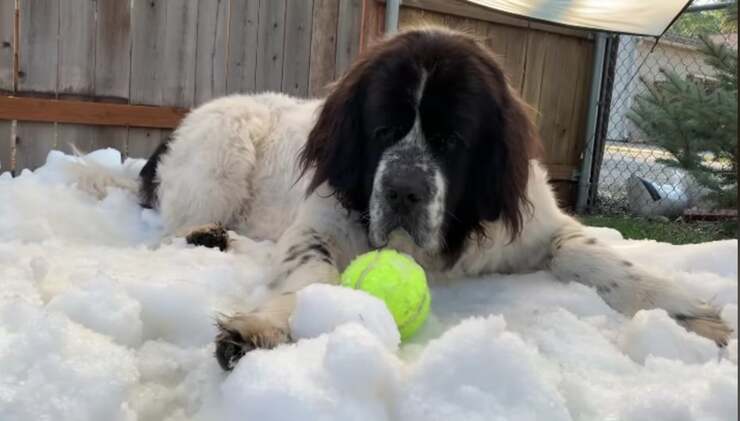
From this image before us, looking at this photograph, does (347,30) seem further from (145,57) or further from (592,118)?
(592,118)

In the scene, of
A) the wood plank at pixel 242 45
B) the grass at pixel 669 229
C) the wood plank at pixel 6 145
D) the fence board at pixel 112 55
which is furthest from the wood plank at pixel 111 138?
the grass at pixel 669 229

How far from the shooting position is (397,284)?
2.01 meters

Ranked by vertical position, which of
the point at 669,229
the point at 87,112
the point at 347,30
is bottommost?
the point at 669,229

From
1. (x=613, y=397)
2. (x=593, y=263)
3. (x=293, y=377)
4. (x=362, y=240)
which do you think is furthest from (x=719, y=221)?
(x=293, y=377)

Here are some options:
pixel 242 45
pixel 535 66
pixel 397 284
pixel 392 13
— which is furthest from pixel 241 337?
pixel 535 66

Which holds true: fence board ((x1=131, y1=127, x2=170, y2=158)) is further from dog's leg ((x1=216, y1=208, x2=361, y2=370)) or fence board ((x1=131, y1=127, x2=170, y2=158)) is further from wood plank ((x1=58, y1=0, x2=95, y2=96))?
dog's leg ((x1=216, y1=208, x2=361, y2=370))

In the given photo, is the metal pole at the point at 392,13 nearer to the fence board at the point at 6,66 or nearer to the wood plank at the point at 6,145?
the fence board at the point at 6,66

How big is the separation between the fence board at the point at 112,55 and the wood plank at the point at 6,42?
591mm

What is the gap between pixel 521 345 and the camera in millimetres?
1475

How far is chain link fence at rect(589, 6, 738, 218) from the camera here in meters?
5.98

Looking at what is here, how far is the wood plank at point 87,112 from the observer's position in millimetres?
4832

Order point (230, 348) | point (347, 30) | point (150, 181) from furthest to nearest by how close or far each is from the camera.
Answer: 1. point (347, 30)
2. point (150, 181)
3. point (230, 348)

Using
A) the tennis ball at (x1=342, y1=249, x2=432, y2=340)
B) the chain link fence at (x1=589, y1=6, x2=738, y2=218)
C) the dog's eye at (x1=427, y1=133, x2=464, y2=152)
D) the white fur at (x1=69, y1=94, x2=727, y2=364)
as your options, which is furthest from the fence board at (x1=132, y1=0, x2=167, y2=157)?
the chain link fence at (x1=589, y1=6, x2=738, y2=218)

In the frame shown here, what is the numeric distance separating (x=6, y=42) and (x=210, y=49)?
5.11 feet
